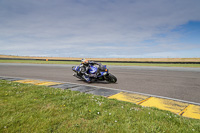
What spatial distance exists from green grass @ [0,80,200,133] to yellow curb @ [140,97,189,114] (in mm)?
669

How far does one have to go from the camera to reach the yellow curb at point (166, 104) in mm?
5088

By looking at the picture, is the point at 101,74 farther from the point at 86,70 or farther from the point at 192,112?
the point at 192,112

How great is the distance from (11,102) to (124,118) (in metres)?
3.90

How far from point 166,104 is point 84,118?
11.0ft

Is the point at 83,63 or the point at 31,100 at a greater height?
the point at 83,63

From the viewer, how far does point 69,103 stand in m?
5.07

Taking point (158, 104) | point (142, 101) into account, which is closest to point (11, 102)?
point (142, 101)

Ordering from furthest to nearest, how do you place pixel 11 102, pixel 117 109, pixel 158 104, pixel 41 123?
pixel 158 104 → pixel 11 102 → pixel 117 109 → pixel 41 123

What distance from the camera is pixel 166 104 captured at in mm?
5516

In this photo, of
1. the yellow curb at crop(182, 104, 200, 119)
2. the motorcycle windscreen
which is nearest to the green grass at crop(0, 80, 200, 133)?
the yellow curb at crop(182, 104, 200, 119)

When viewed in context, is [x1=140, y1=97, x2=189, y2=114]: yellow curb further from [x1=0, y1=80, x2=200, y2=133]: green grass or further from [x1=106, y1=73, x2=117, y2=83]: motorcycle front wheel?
[x1=106, y1=73, x2=117, y2=83]: motorcycle front wheel

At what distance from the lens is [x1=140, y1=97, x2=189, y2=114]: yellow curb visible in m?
5.09

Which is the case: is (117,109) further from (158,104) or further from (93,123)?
(158,104)

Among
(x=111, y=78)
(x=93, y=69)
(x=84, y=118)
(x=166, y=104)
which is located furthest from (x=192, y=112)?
(x=93, y=69)
